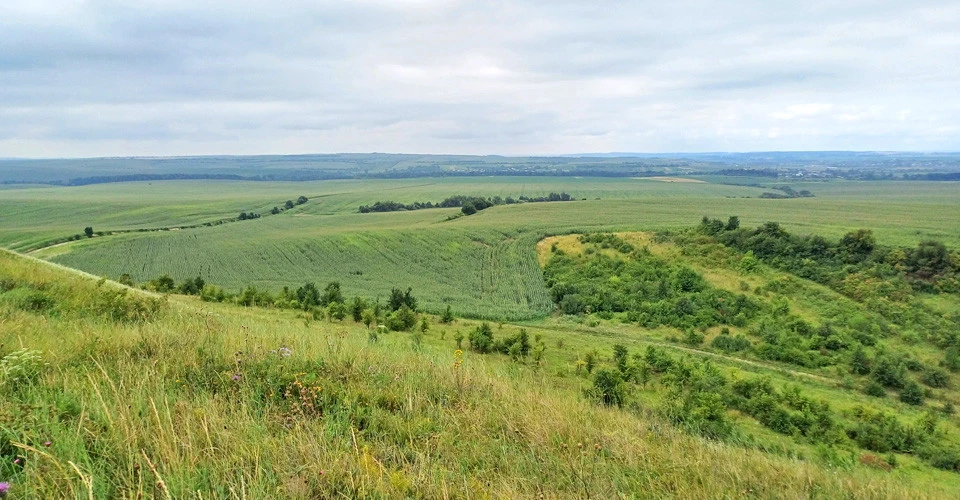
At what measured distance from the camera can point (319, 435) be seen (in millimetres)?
4512

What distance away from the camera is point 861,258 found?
39531 millimetres

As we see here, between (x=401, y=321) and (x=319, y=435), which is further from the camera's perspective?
(x=401, y=321)

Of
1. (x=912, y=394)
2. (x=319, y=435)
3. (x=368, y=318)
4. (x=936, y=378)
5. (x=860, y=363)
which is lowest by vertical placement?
(x=936, y=378)

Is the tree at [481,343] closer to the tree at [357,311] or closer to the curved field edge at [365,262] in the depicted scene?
the tree at [357,311]

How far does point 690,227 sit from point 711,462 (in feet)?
173

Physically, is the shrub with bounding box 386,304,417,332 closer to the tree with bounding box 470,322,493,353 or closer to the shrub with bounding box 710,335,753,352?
the tree with bounding box 470,322,493,353

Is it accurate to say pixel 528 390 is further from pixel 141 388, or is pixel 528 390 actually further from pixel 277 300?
pixel 277 300

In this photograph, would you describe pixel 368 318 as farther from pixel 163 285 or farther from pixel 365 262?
pixel 365 262

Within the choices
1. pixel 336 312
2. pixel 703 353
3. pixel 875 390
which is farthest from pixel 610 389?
pixel 703 353

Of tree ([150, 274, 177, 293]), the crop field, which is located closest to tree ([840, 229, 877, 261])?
the crop field

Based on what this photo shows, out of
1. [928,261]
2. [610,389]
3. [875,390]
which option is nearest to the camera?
[610,389]

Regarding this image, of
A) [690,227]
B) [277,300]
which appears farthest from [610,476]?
[690,227]

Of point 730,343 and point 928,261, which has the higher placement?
point 928,261

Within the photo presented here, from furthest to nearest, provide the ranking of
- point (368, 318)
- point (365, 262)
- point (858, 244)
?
point (365, 262) < point (858, 244) < point (368, 318)
